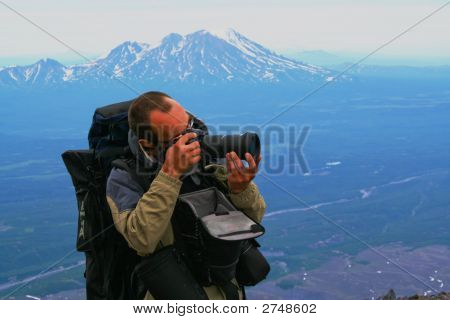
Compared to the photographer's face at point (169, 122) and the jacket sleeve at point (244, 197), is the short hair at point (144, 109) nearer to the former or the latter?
the photographer's face at point (169, 122)

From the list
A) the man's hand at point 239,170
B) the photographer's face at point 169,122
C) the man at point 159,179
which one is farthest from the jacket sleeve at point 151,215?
the man's hand at point 239,170

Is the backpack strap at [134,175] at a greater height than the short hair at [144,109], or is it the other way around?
the short hair at [144,109]

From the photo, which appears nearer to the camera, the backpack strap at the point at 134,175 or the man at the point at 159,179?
the man at the point at 159,179

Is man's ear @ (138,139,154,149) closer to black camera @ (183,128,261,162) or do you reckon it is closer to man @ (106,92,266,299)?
man @ (106,92,266,299)

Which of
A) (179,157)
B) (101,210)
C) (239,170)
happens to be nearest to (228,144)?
(239,170)

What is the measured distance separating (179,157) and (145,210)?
9.3 inches

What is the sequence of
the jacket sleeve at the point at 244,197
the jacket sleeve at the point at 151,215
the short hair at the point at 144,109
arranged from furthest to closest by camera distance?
1. the jacket sleeve at the point at 244,197
2. the short hair at the point at 144,109
3. the jacket sleeve at the point at 151,215

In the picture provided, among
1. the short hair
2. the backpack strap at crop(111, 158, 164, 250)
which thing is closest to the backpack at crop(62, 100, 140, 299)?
the backpack strap at crop(111, 158, 164, 250)

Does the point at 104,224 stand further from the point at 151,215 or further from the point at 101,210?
the point at 151,215

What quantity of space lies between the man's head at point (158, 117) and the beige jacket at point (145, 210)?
7.1 inches

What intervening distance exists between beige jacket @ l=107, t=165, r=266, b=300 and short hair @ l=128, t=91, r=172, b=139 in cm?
19

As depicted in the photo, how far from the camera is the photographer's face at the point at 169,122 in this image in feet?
7.65
